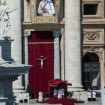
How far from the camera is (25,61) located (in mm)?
68375

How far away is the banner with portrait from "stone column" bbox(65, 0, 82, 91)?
1149 mm

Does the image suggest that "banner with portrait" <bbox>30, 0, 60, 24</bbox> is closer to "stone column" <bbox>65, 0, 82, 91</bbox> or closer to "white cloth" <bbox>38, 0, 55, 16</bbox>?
"white cloth" <bbox>38, 0, 55, 16</bbox>

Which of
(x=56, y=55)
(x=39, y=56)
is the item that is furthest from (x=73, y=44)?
(x=39, y=56)

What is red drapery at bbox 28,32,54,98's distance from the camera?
68.4 metres

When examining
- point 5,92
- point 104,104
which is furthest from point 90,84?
point 5,92

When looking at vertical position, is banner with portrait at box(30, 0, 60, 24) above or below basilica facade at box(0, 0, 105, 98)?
above

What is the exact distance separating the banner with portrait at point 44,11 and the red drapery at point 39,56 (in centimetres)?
204

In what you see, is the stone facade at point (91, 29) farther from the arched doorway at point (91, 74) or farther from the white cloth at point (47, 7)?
the white cloth at point (47, 7)

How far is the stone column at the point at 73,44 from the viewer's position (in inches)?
2633

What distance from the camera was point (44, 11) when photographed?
6719cm

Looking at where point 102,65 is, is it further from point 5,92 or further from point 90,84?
point 5,92

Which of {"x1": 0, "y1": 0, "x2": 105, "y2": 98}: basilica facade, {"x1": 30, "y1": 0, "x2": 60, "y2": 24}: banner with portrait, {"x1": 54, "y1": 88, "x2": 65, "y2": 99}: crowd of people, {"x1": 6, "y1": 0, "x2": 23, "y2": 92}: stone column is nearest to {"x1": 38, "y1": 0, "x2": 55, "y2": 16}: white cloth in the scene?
{"x1": 30, "y1": 0, "x2": 60, "y2": 24}: banner with portrait

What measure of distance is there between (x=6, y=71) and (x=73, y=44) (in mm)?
37915

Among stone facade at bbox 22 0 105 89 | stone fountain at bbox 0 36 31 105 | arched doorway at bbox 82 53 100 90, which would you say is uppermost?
stone facade at bbox 22 0 105 89
